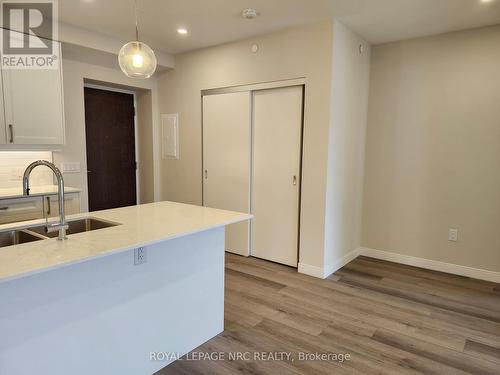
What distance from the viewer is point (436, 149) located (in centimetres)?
373

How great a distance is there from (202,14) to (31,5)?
1.54m

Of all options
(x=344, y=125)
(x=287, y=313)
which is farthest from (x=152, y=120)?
(x=287, y=313)

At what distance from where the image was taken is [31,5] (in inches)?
120

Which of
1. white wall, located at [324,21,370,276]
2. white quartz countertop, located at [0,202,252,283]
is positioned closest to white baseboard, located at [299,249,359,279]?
white wall, located at [324,21,370,276]

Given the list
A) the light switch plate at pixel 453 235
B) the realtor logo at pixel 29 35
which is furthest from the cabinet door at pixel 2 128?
the light switch plate at pixel 453 235

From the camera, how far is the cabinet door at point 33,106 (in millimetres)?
3213

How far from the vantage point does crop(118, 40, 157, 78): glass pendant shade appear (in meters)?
2.21

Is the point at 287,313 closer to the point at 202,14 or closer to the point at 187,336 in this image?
the point at 187,336

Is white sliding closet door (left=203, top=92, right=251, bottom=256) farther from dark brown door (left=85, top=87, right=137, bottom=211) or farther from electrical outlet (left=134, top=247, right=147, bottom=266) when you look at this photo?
electrical outlet (left=134, top=247, right=147, bottom=266)

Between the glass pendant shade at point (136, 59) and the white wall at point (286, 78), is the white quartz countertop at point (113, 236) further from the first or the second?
the white wall at point (286, 78)

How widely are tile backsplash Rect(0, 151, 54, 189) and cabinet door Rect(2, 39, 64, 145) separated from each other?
19.2 inches

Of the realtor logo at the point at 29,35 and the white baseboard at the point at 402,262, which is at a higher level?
the realtor logo at the point at 29,35

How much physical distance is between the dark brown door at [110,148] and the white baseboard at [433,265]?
350 centimetres

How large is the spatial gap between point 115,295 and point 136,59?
1489 millimetres
